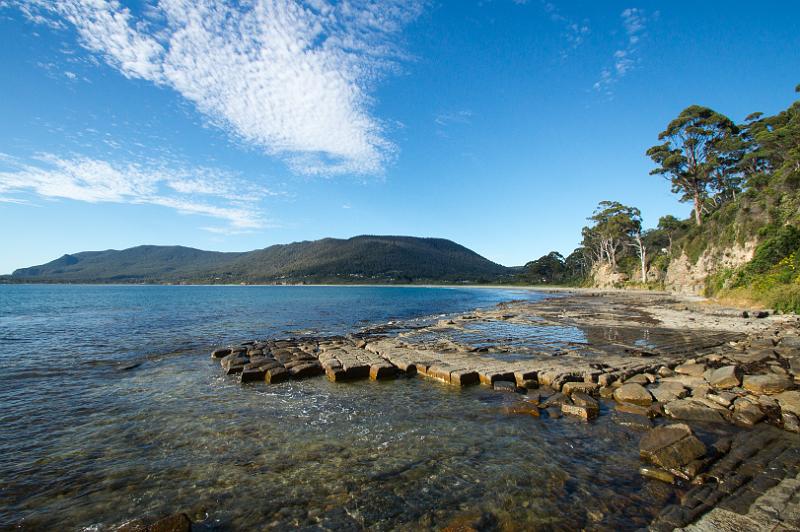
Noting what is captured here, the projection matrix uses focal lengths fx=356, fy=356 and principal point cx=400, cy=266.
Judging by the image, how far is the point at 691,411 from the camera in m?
8.83

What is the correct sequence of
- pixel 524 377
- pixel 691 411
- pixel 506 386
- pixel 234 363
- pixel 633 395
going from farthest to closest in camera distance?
pixel 234 363 < pixel 524 377 < pixel 506 386 < pixel 633 395 < pixel 691 411

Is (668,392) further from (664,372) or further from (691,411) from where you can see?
(664,372)

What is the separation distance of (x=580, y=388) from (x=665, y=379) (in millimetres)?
3068

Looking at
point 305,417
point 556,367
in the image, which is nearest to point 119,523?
point 305,417

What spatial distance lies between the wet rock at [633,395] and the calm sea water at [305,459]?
6.25 ft

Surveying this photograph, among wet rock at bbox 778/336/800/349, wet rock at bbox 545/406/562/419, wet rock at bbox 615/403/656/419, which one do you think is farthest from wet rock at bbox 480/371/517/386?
wet rock at bbox 778/336/800/349

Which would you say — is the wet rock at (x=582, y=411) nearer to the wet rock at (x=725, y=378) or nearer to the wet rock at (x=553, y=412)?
the wet rock at (x=553, y=412)

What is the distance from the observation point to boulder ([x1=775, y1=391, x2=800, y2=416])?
8258 millimetres

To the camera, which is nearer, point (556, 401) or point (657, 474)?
point (657, 474)

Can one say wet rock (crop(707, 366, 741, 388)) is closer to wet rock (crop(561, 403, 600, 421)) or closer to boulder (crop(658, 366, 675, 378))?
boulder (crop(658, 366, 675, 378))

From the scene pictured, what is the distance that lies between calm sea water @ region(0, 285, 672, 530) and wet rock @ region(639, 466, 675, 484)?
22 cm

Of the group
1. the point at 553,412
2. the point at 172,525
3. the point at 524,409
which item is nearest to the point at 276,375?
the point at 172,525

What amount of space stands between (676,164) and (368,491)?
6628 cm

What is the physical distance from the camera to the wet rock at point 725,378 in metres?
10.1
